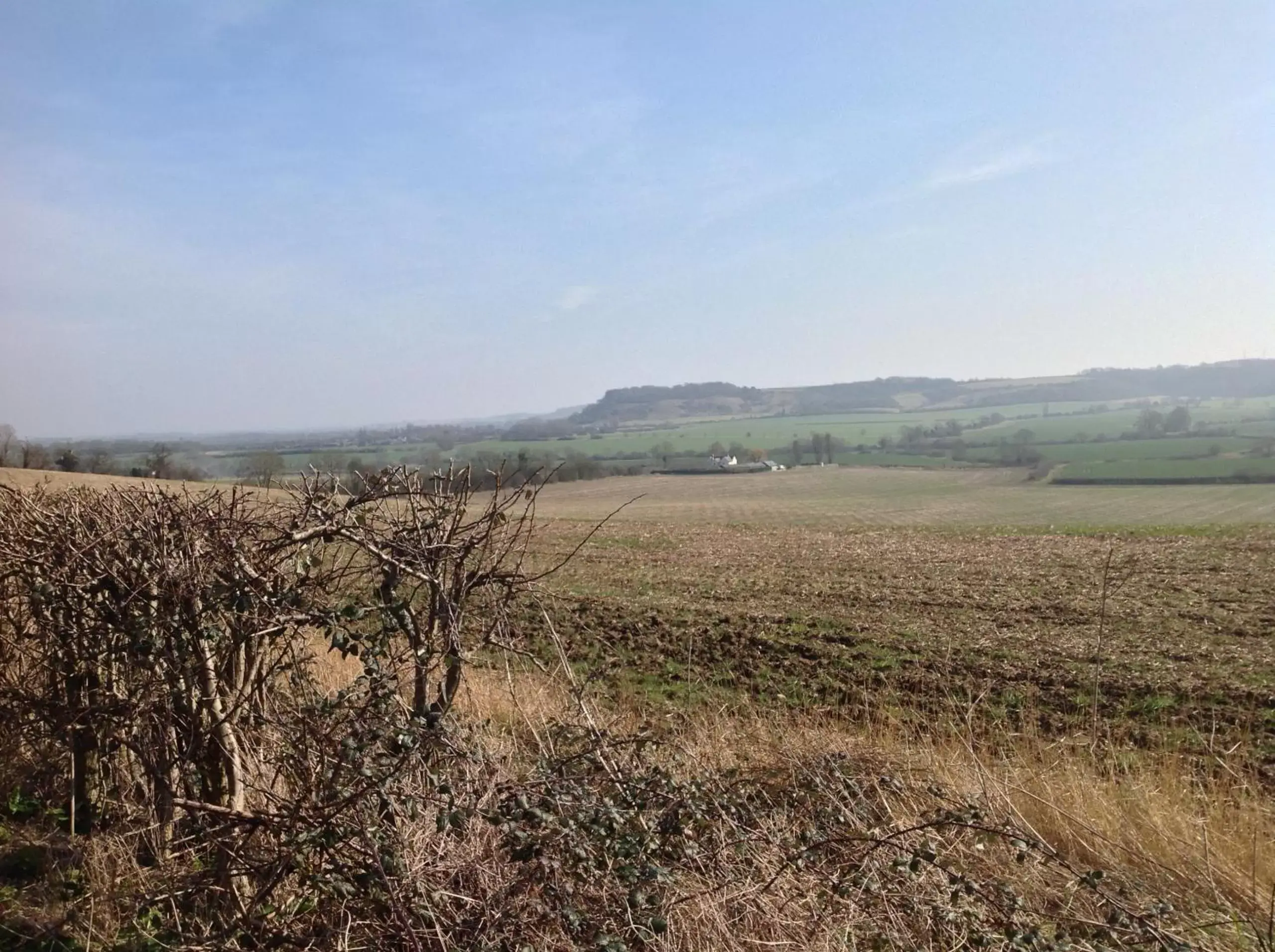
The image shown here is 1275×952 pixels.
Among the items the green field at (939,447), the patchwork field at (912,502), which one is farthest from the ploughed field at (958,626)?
the green field at (939,447)

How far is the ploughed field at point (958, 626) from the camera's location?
10398 millimetres

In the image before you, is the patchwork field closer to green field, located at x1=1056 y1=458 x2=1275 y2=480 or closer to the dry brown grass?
green field, located at x1=1056 y1=458 x2=1275 y2=480

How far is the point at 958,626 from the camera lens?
53.2ft

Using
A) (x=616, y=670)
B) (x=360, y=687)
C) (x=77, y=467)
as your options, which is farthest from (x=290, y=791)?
(x=77, y=467)

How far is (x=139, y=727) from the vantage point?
3652 millimetres

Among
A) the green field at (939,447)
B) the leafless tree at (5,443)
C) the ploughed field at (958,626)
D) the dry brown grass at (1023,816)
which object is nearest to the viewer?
the dry brown grass at (1023,816)

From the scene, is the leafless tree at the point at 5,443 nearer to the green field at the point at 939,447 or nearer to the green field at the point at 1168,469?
the green field at the point at 939,447

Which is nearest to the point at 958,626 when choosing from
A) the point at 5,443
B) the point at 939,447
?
the point at 5,443

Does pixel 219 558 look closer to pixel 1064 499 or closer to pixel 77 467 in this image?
pixel 77 467

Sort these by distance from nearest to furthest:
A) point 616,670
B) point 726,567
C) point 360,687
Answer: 1. point 360,687
2. point 616,670
3. point 726,567

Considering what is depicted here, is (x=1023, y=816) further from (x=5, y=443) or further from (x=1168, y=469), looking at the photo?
(x=1168, y=469)

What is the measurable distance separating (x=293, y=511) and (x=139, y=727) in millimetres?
1122

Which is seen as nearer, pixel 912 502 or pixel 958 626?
pixel 958 626

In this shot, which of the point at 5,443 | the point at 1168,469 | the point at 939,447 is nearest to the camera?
the point at 5,443
